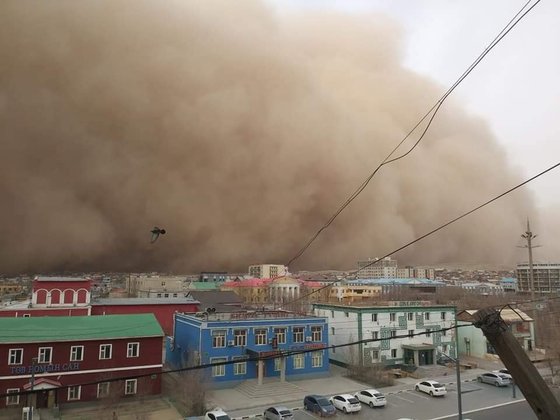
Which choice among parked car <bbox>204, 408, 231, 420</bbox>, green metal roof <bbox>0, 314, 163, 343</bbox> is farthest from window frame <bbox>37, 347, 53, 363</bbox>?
parked car <bbox>204, 408, 231, 420</bbox>

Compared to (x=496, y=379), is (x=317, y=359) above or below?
above

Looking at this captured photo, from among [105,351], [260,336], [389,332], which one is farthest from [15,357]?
[389,332]

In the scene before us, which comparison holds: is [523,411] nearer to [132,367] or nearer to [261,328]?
[261,328]

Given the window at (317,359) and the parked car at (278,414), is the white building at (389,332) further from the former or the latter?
the parked car at (278,414)

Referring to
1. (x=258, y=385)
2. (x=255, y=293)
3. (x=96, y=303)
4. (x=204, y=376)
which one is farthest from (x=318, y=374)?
(x=255, y=293)

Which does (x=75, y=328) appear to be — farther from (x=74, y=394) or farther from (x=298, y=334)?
(x=298, y=334)

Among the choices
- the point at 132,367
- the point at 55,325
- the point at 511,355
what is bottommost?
Result: the point at 132,367
